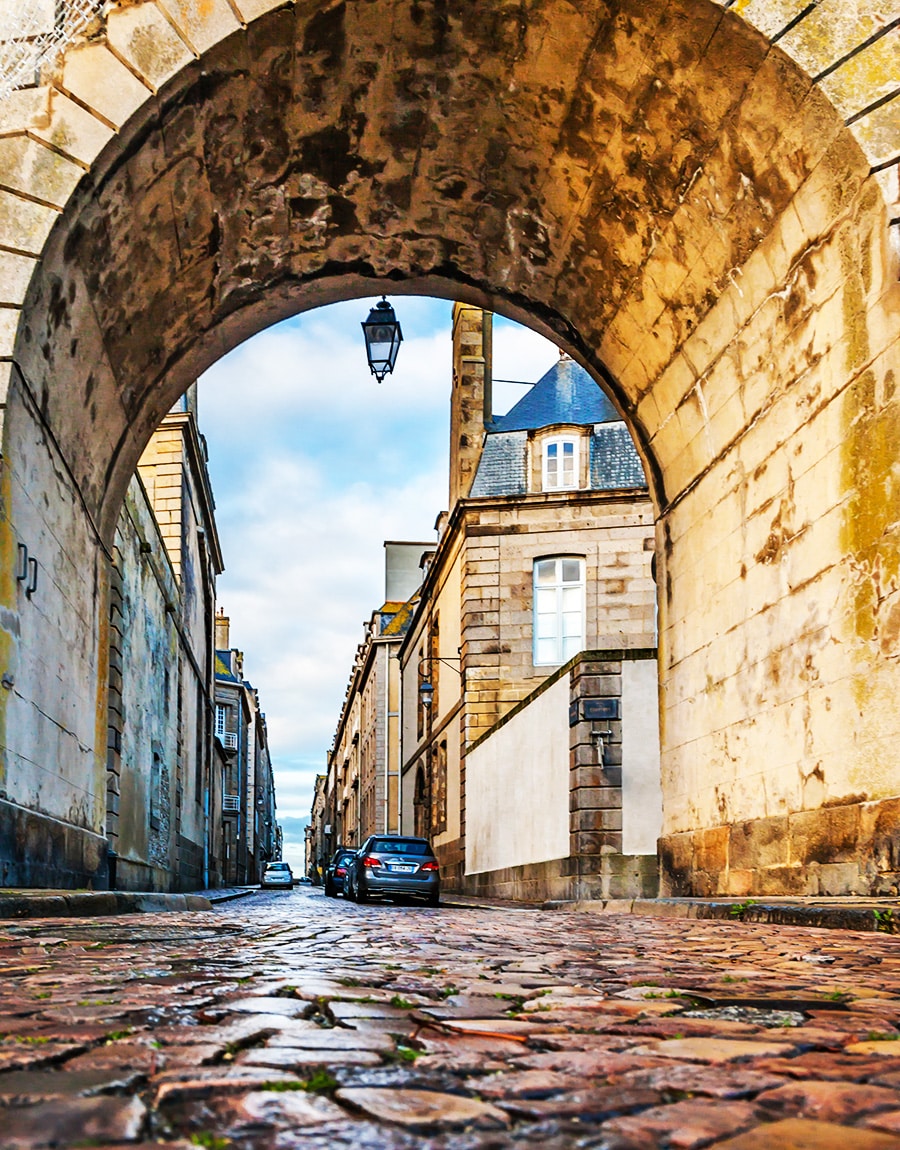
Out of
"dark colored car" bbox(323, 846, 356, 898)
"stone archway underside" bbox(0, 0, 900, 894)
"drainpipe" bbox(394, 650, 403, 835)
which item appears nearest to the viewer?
"stone archway underside" bbox(0, 0, 900, 894)

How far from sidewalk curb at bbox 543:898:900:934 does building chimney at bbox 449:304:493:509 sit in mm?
17391

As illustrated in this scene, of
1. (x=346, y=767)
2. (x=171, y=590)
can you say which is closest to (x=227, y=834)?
(x=346, y=767)

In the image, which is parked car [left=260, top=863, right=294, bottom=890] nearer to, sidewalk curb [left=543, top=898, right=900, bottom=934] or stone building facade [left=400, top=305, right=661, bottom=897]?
stone building facade [left=400, top=305, right=661, bottom=897]

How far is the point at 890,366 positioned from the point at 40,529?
18.9ft

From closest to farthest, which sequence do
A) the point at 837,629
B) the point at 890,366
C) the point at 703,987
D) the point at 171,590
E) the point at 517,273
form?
the point at 703,987
the point at 890,366
the point at 837,629
the point at 517,273
the point at 171,590

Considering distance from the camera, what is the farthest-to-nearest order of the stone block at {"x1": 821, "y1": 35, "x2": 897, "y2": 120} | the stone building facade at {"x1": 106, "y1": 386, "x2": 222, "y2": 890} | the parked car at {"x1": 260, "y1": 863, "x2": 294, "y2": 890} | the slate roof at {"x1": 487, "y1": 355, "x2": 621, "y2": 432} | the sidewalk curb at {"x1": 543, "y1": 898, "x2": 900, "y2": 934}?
the parked car at {"x1": 260, "y1": 863, "x2": 294, "y2": 890} < the slate roof at {"x1": 487, "y1": 355, "x2": 621, "y2": 432} < the stone building facade at {"x1": 106, "y1": 386, "x2": 222, "y2": 890} < the stone block at {"x1": 821, "y1": 35, "x2": 897, "y2": 120} < the sidewalk curb at {"x1": 543, "y1": 898, "x2": 900, "y2": 934}

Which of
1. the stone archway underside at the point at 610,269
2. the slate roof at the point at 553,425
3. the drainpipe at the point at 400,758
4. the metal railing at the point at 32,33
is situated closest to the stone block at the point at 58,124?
the stone archway underside at the point at 610,269

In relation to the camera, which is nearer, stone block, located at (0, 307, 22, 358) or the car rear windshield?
stone block, located at (0, 307, 22, 358)

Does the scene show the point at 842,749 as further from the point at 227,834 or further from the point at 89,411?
the point at 227,834

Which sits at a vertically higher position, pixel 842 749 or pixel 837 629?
pixel 837 629

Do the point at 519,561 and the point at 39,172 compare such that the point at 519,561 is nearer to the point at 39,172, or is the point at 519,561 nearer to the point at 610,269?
the point at 610,269

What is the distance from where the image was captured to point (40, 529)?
8766 millimetres

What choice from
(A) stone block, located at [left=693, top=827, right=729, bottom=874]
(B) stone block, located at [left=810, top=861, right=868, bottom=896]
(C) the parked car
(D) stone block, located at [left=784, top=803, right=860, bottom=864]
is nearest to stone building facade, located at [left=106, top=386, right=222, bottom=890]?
(A) stone block, located at [left=693, top=827, right=729, bottom=874]

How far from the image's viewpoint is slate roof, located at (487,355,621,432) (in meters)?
25.9
